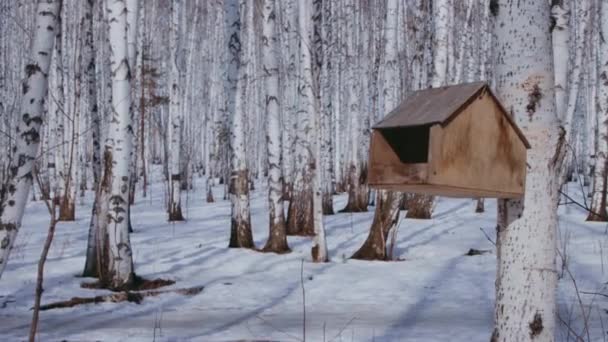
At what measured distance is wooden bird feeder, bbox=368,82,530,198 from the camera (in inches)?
114

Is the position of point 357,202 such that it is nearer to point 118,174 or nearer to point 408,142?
point 118,174

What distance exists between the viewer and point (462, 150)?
3.00m

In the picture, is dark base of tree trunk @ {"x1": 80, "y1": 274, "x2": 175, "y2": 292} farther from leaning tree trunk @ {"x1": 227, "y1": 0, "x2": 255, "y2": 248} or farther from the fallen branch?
leaning tree trunk @ {"x1": 227, "y1": 0, "x2": 255, "y2": 248}

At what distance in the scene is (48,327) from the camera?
5.57 m

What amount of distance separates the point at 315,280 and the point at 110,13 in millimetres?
3966

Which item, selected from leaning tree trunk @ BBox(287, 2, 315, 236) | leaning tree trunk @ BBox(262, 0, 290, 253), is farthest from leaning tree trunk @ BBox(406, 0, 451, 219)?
leaning tree trunk @ BBox(262, 0, 290, 253)

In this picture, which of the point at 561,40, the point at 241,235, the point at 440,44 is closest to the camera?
the point at 561,40

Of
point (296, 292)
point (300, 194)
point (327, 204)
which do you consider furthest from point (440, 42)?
point (327, 204)

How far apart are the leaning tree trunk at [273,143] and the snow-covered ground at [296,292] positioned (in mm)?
401

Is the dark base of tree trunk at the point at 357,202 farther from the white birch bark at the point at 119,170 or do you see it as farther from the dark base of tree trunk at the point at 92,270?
the white birch bark at the point at 119,170

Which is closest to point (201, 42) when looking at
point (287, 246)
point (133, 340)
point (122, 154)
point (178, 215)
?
point (178, 215)

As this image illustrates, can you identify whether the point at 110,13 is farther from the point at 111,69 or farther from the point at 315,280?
the point at 315,280

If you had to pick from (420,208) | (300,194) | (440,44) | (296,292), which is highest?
(440,44)

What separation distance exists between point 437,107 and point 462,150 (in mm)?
246
